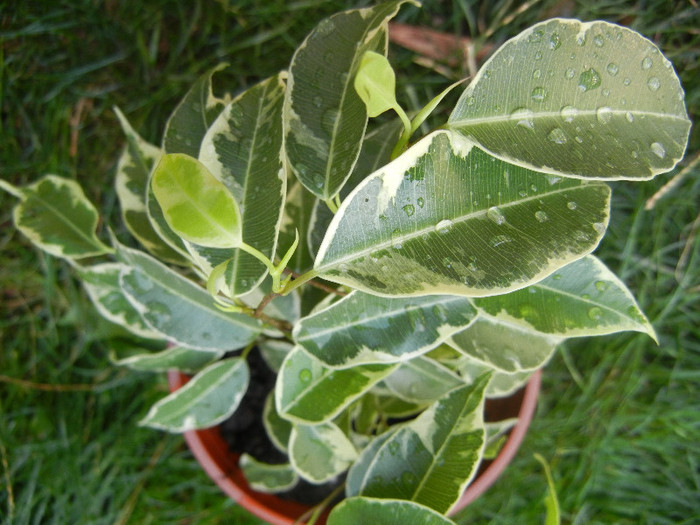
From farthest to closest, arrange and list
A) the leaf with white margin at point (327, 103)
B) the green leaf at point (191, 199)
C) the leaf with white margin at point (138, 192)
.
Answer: the leaf with white margin at point (138, 192)
the leaf with white margin at point (327, 103)
the green leaf at point (191, 199)

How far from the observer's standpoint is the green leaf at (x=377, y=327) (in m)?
0.58

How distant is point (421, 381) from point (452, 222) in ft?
1.07

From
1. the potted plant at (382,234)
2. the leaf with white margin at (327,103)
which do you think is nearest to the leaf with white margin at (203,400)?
the potted plant at (382,234)

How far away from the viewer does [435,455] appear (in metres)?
0.66

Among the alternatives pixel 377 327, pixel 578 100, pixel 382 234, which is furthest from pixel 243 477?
pixel 578 100

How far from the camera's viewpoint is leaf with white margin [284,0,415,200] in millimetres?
543

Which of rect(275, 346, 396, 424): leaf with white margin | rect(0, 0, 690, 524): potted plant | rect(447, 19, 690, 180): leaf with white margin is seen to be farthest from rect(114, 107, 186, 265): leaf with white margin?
rect(447, 19, 690, 180): leaf with white margin

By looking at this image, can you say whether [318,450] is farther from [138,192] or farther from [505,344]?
[138,192]

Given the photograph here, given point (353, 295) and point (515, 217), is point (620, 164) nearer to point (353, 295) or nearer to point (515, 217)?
point (515, 217)

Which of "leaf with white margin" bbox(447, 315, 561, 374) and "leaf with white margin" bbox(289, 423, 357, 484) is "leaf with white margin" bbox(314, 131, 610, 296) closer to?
"leaf with white margin" bbox(447, 315, 561, 374)

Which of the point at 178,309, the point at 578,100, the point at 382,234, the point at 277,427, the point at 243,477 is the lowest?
the point at 243,477

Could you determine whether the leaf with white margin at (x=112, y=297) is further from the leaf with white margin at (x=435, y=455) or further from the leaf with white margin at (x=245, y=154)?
the leaf with white margin at (x=435, y=455)

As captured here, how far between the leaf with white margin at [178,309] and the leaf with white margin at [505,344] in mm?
252

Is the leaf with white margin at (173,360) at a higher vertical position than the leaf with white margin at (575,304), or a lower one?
lower
